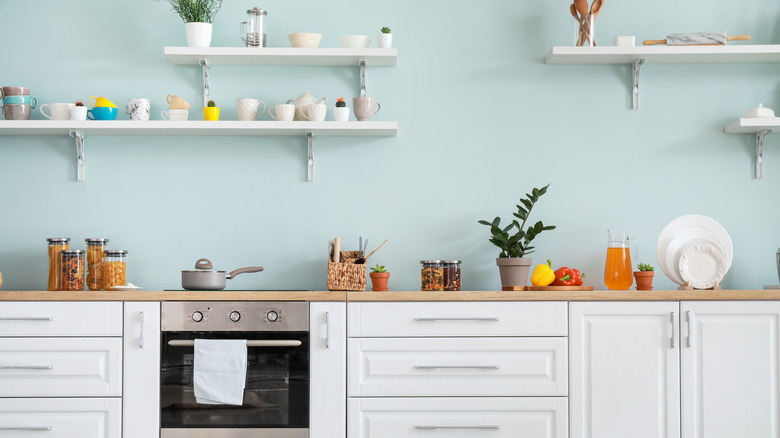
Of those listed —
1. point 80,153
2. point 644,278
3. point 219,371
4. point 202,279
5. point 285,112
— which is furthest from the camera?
point 80,153

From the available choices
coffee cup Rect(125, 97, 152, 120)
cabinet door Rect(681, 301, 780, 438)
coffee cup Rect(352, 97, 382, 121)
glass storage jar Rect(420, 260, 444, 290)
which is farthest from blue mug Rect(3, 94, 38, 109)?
cabinet door Rect(681, 301, 780, 438)

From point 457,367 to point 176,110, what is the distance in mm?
1533

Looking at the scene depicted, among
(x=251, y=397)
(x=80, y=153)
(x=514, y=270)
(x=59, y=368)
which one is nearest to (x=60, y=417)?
(x=59, y=368)

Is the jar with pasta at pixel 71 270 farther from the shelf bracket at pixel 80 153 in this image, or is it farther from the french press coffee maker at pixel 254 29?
the french press coffee maker at pixel 254 29

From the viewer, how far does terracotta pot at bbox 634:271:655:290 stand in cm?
284

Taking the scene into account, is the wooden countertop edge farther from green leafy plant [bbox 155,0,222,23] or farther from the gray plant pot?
green leafy plant [bbox 155,0,222,23]

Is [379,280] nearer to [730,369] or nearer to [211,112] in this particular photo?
[211,112]

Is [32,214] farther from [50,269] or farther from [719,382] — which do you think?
[719,382]

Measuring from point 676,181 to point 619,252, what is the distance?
522 millimetres

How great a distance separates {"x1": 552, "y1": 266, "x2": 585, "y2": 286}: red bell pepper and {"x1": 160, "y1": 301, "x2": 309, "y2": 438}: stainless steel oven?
98 centimetres

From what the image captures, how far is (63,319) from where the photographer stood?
2.64 m

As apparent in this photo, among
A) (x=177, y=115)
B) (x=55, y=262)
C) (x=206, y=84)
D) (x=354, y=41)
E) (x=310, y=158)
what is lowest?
(x=55, y=262)

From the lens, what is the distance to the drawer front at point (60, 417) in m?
2.61

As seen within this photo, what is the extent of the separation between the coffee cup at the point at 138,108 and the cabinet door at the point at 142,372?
826mm
